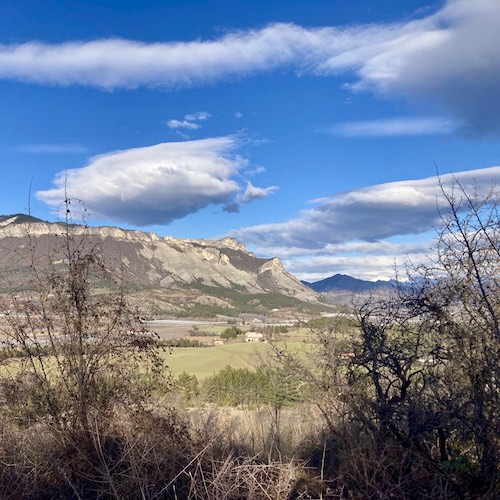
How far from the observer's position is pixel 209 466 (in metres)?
4.92

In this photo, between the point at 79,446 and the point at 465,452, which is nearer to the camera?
the point at 465,452

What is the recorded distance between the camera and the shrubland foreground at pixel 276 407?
4504 millimetres

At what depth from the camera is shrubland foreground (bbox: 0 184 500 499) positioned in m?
4.50

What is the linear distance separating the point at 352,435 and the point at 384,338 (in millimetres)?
1141

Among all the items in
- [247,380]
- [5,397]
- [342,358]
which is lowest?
[247,380]

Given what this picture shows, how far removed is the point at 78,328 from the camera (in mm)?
6520

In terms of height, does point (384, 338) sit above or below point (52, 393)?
above

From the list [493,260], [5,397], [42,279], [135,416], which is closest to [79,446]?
[135,416]

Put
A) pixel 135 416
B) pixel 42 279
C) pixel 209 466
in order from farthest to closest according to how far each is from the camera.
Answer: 1. pixel 42 279
2. pixel 135 416
3. pixel 209 466

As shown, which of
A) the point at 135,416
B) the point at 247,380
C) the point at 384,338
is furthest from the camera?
the point at 247,380

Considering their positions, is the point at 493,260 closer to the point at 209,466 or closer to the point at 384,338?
the point at 384,338

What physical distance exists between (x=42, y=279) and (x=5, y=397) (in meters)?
1.59

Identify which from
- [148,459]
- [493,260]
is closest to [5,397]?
[148,459]

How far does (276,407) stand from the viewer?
753 centimetres
